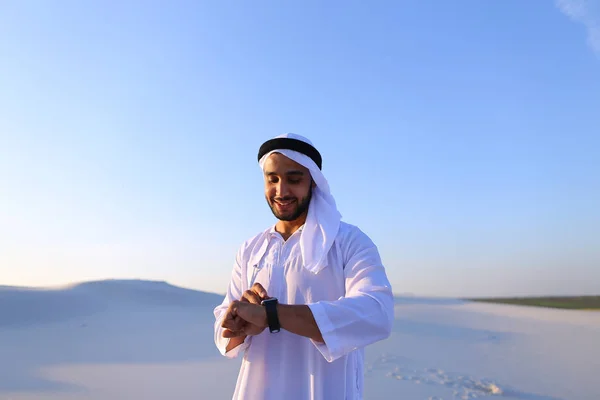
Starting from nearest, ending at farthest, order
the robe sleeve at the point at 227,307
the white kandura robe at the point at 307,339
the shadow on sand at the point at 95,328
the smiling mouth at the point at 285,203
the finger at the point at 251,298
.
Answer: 1. the finger at the point at 251,298
2. the white kandura robe at the point at 307,339
3. the robe sleeve at the point at 227,307
4. the smiling mouth at the point at 285,203
5. the shadow on sand at the point at 95,328

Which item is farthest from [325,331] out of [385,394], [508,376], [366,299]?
[508,376]

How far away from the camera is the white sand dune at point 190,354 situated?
6.47 meters

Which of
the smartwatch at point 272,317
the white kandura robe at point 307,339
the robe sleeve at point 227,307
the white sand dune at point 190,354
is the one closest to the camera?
the smartwatch at point 272,317

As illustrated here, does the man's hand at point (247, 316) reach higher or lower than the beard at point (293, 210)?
lower

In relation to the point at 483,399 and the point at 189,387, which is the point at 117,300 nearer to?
the point at 189,387

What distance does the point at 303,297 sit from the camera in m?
1.89

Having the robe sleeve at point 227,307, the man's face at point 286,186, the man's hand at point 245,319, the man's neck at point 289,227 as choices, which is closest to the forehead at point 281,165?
the man's face at point 286,186

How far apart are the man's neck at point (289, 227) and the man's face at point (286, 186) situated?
7 centimetres

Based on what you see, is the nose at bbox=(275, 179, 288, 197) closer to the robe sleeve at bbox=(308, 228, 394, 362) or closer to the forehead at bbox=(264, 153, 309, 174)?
the forehead at bbox=(264, 153, 309, 174)

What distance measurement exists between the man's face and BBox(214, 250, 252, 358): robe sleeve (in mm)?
370

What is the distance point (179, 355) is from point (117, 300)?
24.3 ft

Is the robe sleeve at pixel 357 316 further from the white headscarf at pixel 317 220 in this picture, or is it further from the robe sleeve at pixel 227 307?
the robe sleeve at pixel 227 307

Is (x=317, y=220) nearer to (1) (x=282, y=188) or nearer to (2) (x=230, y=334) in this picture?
(1) (x=282, y=188)

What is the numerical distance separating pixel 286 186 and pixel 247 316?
2.01 ft
